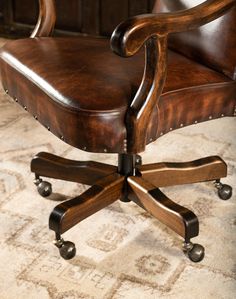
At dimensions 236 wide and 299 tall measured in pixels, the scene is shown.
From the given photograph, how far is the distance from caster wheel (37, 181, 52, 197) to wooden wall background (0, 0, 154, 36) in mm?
1301

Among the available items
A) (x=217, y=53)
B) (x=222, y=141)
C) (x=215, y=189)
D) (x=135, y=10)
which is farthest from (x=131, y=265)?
(x=135, y=10)

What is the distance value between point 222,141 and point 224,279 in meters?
0.84

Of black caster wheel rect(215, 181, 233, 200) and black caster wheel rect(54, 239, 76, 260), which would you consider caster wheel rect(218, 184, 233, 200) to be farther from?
black caster wheel rect(54, 239, 76, 260)

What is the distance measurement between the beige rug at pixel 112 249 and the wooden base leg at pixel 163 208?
8cm

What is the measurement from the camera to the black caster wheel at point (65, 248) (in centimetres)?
163

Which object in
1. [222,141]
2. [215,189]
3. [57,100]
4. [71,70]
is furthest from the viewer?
[222,141]

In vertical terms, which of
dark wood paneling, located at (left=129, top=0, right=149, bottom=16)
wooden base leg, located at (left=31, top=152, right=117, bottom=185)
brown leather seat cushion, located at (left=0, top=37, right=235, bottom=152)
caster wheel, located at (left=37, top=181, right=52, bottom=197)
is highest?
brown leather seat cushion, located at (left=0, top=37, right=235, bottom=152)

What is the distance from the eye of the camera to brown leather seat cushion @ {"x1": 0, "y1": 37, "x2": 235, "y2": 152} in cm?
144

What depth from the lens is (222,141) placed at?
232 cm

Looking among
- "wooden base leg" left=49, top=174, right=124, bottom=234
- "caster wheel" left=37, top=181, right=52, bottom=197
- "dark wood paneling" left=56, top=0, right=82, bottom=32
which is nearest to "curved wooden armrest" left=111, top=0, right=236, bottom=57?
"wooden base leg" left=49, top=174, right=124, bottom=234

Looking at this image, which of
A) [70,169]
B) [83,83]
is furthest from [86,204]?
[83,83]

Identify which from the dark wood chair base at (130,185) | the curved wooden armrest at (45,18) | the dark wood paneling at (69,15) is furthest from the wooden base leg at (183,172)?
the dark wood paneling at (69,15)

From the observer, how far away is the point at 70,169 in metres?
1.87

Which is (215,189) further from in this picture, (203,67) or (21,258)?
(21,258)
